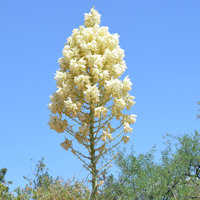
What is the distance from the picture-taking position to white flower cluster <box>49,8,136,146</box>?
6.81 metres

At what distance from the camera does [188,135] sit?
14477 millimetres

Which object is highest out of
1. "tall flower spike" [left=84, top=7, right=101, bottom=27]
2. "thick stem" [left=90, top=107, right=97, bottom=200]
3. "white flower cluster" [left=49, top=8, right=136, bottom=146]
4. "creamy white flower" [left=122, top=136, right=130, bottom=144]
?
"tall flower spike" [left=84, top=7, right=101, bottom=27]

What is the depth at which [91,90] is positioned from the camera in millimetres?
6590

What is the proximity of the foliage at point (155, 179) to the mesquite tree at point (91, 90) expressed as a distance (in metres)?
3.21

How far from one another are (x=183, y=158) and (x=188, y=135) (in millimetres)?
1784

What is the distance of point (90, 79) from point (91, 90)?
0.65 metres

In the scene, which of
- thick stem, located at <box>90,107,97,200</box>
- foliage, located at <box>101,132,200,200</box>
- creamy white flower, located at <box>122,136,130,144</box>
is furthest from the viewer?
foliage, located at <box>101,132,200,200</box>

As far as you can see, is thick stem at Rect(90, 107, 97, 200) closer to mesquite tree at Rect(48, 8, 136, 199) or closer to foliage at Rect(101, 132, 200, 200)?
mesquite tree at Rect(48, 8, 136, 199)

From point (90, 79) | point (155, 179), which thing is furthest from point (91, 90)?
point (155, 179)

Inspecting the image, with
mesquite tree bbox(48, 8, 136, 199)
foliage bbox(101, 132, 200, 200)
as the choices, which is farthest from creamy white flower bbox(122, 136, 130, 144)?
foliage bbox(101, 132, 200, 200)

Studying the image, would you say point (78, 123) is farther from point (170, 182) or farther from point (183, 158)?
point (183, 158)

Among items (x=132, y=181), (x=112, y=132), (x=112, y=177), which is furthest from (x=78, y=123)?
(x=112, y=177)

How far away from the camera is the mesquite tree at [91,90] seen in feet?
22.3

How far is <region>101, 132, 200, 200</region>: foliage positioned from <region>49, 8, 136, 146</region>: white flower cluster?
148 inches
